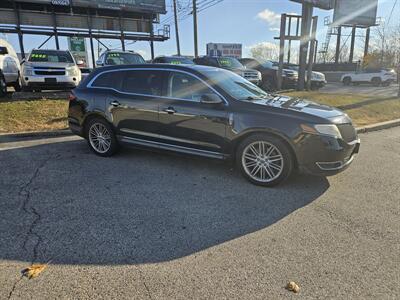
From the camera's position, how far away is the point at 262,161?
14.8ft

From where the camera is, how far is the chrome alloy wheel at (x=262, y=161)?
4.43 metres

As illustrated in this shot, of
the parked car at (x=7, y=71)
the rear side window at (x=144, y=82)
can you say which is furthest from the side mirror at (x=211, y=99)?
the parked car at (x=7, y=71)

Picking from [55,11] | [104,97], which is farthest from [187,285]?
[55,11]

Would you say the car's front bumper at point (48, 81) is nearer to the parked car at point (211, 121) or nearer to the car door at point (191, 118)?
the parked car at point (211, 121)

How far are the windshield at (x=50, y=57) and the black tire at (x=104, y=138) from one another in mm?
7408

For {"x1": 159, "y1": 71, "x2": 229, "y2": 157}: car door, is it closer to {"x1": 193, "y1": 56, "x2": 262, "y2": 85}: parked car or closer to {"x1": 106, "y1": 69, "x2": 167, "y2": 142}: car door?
{"x1": 106, "y1": 69, "x2": 167, "y2": 142}: car door

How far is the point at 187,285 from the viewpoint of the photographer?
2525 mm

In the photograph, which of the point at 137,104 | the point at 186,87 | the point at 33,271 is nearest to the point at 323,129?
the point at 186,87

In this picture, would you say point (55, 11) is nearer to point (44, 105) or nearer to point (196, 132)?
point (44, 105)

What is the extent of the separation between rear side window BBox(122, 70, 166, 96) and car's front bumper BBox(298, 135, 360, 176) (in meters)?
2.46

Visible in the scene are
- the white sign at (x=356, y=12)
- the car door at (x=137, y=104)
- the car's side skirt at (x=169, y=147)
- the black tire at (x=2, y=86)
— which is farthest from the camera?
the white sign at (x=356, y=12)

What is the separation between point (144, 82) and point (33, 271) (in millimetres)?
3517

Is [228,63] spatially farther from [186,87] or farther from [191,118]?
[191,118]

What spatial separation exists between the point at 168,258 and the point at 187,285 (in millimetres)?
398
